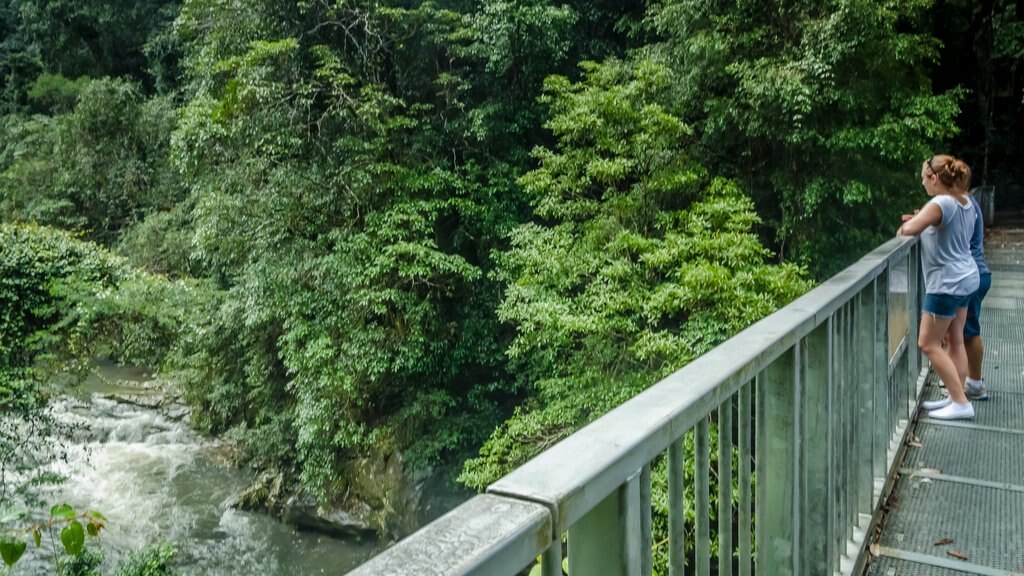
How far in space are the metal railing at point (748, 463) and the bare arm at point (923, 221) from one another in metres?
0.06

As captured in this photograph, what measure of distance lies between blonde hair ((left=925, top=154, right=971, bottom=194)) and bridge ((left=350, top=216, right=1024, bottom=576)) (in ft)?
1.10

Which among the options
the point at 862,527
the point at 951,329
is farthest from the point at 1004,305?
the point at 862,527

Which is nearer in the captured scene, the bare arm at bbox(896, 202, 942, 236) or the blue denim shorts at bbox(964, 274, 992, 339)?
the bare arm at bbox(896, 202, 942, 236)

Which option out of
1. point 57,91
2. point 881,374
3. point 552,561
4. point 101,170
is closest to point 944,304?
point 881,374

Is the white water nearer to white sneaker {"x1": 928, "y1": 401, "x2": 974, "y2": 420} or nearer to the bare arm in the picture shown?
white sneaker {"x1": 928, "y1": 401, "x2": 974, "y2": 420}

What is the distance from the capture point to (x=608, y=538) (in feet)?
3.22

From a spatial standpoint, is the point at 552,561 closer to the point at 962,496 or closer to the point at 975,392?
the point at 962,496

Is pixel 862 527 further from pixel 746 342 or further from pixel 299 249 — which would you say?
pixel 299 249

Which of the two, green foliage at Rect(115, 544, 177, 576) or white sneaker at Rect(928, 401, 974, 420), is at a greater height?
white sneaker at Rect(928, 401, 974, 420)

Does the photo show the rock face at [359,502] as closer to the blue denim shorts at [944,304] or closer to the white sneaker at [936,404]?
the white sneaker at [936,404]

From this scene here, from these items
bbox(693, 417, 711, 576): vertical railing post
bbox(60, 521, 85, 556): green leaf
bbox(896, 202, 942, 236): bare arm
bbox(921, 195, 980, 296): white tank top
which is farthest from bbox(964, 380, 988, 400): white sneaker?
bbox(60, 521, 85, 556): green leaf

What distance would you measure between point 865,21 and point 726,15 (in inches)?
78.3

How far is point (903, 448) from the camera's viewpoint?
3535 mm

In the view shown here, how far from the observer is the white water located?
42.7ft
